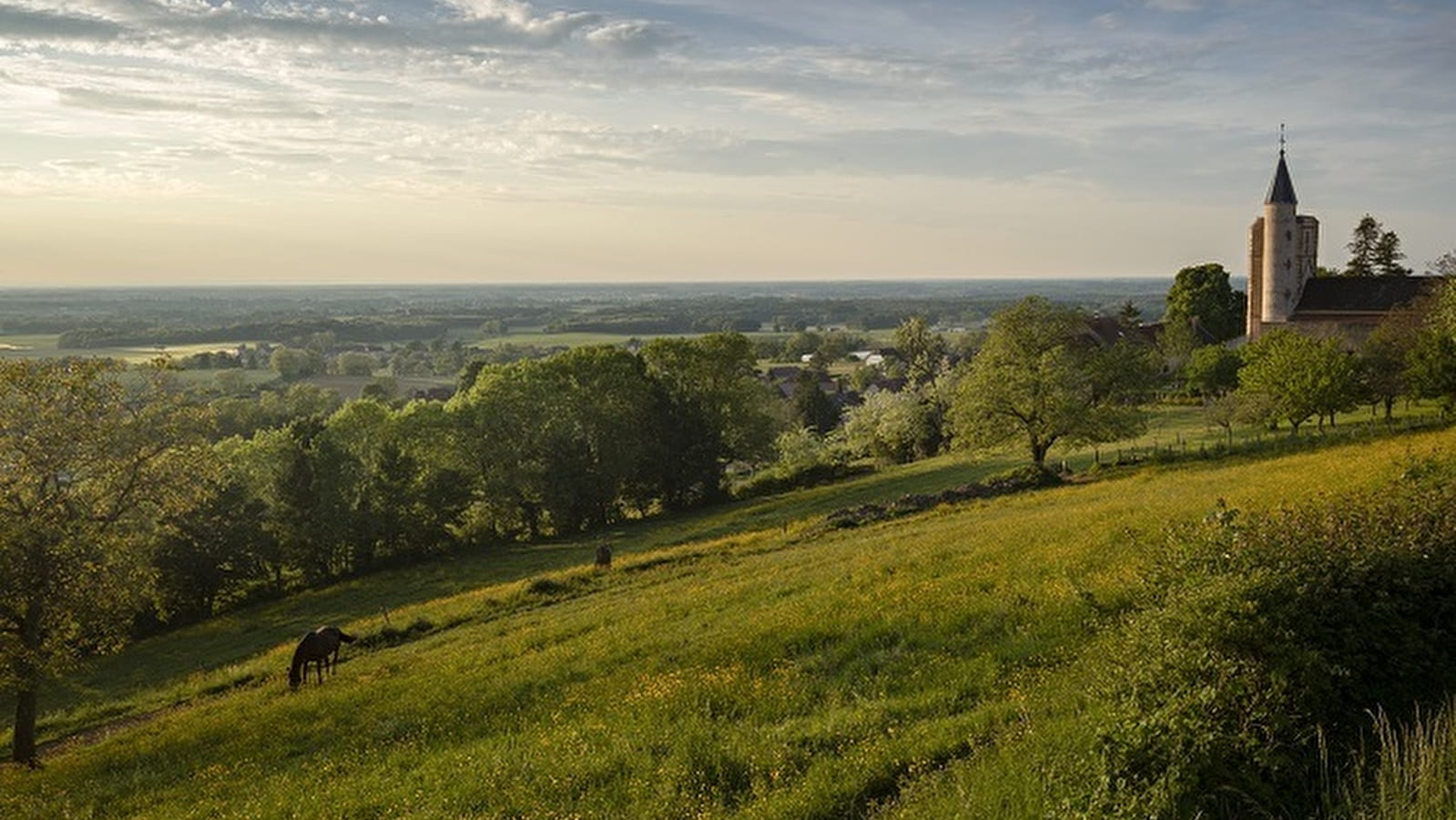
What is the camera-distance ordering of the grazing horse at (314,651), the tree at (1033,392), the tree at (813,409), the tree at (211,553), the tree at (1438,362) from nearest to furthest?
1. the grazing horse at (314,651)
2. the tree at (1438,362)
3. the tree at (211,553)
4. the tree at (1033,392)
5. the tree at (813,409)

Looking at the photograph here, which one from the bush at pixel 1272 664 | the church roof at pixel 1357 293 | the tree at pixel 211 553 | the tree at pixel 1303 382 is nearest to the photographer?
the bush at pixel 1272 664

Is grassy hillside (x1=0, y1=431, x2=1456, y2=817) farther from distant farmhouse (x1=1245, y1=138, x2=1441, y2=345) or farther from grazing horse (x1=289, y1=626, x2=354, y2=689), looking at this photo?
distant farmhouse (x1=1245, y1=138, x2=1441, y2=345)

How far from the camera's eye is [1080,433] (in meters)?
51.9

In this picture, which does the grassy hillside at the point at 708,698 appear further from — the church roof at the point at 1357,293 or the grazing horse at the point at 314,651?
the church roof at the point at 1357,293

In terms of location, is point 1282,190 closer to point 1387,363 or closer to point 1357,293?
point 1357,293

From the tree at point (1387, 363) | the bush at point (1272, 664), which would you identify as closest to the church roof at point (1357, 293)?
the tree at point (1387, 363)

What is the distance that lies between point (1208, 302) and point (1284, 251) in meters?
15.3

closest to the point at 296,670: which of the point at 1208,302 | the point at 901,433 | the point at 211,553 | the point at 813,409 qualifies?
the point at 211,553

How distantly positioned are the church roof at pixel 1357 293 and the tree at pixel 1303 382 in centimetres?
3716

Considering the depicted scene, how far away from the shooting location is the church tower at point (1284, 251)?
83812 millimetres

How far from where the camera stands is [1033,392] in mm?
52844

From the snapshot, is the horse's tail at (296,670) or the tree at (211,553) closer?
the horse's tail at (296,670)

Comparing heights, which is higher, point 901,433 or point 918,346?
point 918,346

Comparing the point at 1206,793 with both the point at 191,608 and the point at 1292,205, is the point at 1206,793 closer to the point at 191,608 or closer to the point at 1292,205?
the point at 191,608
